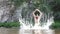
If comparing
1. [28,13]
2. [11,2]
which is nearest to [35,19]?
[28,13]

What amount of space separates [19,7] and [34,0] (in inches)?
56.0

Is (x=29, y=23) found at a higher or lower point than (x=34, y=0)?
lower

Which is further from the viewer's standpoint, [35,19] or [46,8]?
[46,8]

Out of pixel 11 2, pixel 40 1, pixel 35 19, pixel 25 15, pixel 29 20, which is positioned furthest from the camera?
pixel 11 2

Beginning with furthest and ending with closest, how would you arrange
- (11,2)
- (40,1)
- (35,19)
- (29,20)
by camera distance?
(11,2) < (40,1) < (29,20) < (35,19)

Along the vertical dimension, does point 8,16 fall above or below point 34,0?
below

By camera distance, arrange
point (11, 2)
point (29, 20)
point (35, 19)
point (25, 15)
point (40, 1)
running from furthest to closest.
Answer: point (11, 2), point (40, 1), point (25, 15), point (29, 20), point (35, 19)

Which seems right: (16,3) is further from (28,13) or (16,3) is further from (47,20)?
(47,20)

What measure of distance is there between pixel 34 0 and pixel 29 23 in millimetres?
3806

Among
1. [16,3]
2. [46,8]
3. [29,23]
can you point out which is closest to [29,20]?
[29,23]

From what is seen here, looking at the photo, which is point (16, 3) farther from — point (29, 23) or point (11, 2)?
point (29, 23)

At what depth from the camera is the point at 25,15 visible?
1892 centimetres

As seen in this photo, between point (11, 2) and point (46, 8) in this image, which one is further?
point (11, 2)

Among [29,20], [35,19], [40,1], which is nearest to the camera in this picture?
[35,19]
